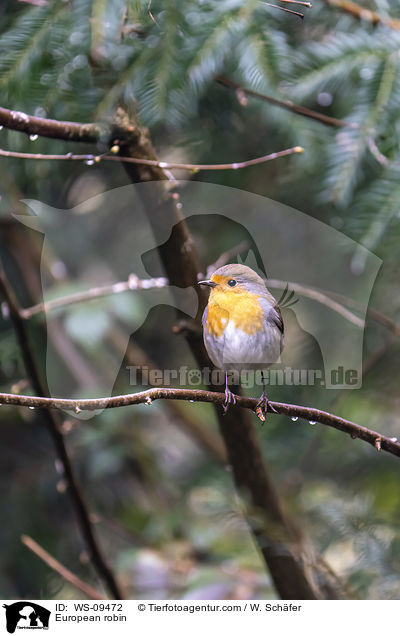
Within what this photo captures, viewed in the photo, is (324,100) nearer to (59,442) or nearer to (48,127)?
(48,127)

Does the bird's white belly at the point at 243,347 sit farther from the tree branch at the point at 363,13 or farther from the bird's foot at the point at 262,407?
the tree branch at the point at 363,13

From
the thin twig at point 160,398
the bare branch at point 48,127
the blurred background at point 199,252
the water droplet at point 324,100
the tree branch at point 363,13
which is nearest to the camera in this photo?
the thin twig at point 160,398

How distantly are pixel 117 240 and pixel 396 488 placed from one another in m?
0.68

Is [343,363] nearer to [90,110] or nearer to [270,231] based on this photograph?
[270,231]

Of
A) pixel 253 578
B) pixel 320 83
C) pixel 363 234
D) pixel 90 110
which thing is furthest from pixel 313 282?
pixel 253 578

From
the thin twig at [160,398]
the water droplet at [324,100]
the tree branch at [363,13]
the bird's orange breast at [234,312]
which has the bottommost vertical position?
the thin twig at [160,398]

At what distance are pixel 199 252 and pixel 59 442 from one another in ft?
1.36

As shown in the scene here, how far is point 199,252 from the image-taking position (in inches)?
43.2
